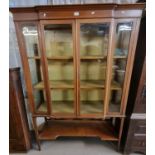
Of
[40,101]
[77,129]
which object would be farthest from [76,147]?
[40,101]

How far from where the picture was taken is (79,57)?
1389 millimetres

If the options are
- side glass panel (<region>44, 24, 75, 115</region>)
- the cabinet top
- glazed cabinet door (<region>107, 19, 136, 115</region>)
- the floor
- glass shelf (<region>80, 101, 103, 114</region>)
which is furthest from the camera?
the floor

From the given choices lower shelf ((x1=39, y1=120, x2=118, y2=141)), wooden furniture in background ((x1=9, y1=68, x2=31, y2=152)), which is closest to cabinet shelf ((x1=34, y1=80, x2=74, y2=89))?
wooden furniture in background ((x1=9, y1=68, x2=31, y2=152))

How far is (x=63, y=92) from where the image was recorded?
5.78ft

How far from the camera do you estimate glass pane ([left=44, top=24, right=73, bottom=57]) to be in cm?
140

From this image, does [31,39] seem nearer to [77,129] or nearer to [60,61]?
[60,61]

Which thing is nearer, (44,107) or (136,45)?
(136,45)

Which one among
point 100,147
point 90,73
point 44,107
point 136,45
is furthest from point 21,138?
point 136,45

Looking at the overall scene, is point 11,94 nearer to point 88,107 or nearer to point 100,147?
point 88,107

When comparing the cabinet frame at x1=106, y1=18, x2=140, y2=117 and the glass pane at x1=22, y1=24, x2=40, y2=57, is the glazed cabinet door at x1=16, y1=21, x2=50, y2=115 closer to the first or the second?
the glass pane at x1=22, y1=24, x2=40, y2=57

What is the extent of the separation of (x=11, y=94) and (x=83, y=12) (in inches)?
49.9

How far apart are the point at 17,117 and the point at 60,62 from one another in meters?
0.92

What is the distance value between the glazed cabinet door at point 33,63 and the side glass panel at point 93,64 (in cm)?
49

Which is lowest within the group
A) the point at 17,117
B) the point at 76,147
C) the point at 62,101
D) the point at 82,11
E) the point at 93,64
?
the point at 76,147
